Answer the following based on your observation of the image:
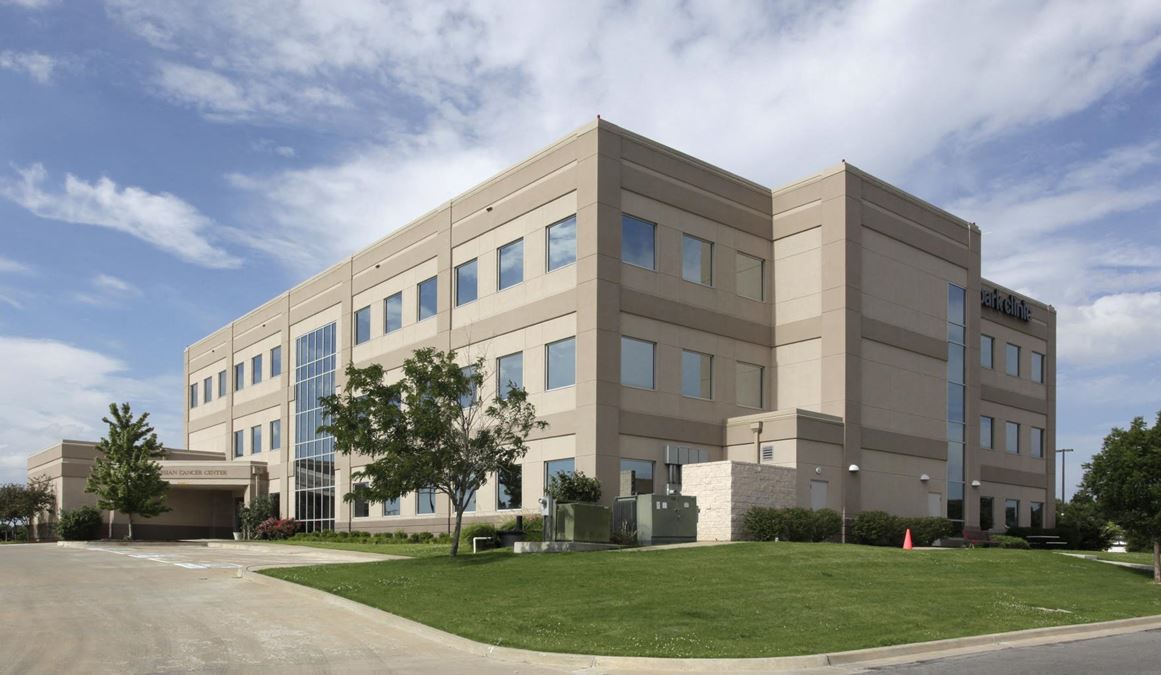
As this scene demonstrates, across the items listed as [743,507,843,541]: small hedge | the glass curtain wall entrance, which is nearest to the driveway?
[743,507,843,541]: small hedge

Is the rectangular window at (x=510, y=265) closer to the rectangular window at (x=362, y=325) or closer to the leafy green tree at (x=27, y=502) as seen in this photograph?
the rectangular window at (x=362, y=325)

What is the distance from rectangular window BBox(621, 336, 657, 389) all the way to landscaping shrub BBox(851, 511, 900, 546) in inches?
327

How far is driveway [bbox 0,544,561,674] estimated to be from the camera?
14297 millimetres

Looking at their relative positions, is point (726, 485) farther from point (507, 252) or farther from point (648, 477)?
point (507, 252)

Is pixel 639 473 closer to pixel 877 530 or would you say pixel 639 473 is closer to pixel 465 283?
pixel 877 530

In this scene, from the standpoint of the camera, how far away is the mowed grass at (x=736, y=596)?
16.4m

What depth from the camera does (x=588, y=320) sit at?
34875mm

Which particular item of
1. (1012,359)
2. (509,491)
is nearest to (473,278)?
(509,491)

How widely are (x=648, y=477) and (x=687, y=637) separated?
64.8 ft

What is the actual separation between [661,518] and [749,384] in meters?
10.3

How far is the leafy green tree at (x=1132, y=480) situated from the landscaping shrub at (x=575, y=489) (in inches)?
563

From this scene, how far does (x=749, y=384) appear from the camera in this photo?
39.9 metres

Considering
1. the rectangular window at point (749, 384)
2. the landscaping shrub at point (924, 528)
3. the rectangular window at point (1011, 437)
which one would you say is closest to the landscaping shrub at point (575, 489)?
the rectangular window at point (749, 384)

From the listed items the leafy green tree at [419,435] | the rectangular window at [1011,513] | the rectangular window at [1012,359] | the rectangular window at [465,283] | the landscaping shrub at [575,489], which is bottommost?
the rectangular window at [1011,513]
